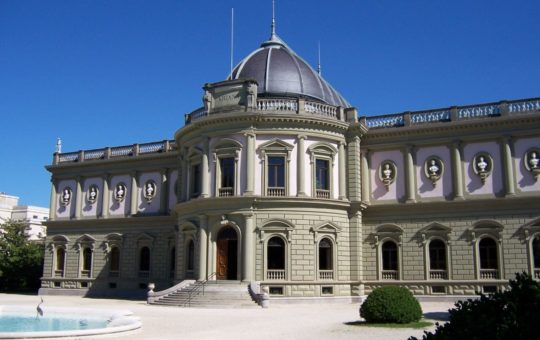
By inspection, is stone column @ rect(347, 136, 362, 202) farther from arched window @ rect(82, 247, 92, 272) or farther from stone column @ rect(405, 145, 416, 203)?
arched window @ rect(82, 247, 92, 272)

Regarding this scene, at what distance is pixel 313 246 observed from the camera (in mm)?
32000

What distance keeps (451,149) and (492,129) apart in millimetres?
2562

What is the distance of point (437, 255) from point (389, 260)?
287 centimetres

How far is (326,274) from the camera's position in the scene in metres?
32.2

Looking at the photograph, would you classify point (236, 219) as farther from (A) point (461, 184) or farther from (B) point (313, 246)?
(A) point (461, 184)

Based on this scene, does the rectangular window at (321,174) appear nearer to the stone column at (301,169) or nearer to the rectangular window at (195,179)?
the stone column at (301,169)

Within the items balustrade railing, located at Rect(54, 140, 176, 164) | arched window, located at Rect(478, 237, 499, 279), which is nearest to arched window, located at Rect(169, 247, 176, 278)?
balustrade railing, located at Rect(54, 140, 176, 164)

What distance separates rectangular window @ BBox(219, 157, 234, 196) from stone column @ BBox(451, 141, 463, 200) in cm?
1316

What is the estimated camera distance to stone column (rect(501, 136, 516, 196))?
32062mm

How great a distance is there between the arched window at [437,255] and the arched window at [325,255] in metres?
6.05

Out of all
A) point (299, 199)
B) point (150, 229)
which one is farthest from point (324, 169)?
point (150, 229)

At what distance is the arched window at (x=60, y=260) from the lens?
44.5 meters

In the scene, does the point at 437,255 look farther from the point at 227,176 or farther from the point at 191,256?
the point at 191,256

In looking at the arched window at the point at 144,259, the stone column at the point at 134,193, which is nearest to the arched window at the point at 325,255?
the arched window at the point at 144,259
